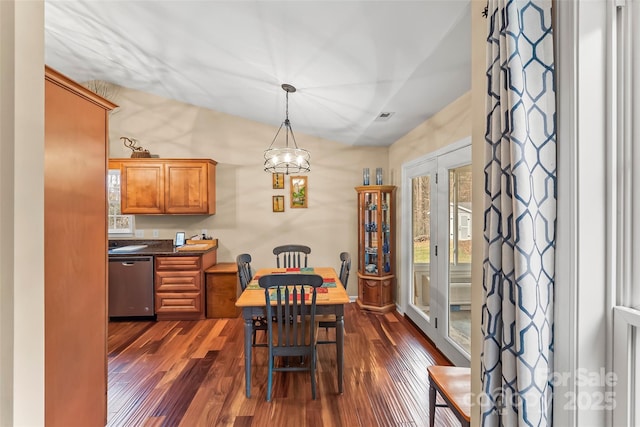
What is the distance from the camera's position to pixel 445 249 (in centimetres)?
310

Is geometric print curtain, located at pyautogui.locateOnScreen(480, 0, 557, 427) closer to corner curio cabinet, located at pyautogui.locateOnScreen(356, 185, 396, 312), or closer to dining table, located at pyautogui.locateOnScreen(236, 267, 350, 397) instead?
dining table, located at pyautogui.locateOnScreen(236, 267, 350, 397)

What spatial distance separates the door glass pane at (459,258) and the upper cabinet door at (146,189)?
3.78 metres

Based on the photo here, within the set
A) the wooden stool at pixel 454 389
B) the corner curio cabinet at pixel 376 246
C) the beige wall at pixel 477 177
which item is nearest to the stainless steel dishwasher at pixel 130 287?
the corner curio cabinet at pixel 376 246

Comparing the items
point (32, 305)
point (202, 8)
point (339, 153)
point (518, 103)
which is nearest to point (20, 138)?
point (32, 305)

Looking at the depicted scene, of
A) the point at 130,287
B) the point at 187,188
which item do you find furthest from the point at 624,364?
the point at 130,287

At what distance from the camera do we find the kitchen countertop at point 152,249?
404 cm

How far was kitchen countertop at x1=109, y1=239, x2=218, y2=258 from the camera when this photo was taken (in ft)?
13.2

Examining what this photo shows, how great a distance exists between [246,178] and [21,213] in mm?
3971

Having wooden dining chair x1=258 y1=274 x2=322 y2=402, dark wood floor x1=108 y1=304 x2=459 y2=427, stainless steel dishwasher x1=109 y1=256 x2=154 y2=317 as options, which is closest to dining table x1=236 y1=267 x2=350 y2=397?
wooden dining chair x1=258 y1=274 x2=322 y2=402

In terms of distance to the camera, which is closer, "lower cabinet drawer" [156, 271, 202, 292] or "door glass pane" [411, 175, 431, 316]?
"door glass pane" [411, 175, 431, 316]

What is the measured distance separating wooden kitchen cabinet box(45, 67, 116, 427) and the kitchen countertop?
222cm

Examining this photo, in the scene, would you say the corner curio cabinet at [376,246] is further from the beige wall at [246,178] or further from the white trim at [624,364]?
the white trim at [624,364]

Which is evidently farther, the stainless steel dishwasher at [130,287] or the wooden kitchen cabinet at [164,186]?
the wooden kitchen cabinet at [164,186]

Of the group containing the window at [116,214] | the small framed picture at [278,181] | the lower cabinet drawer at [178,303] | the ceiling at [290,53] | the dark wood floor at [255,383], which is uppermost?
the ceiling at [290,53]
